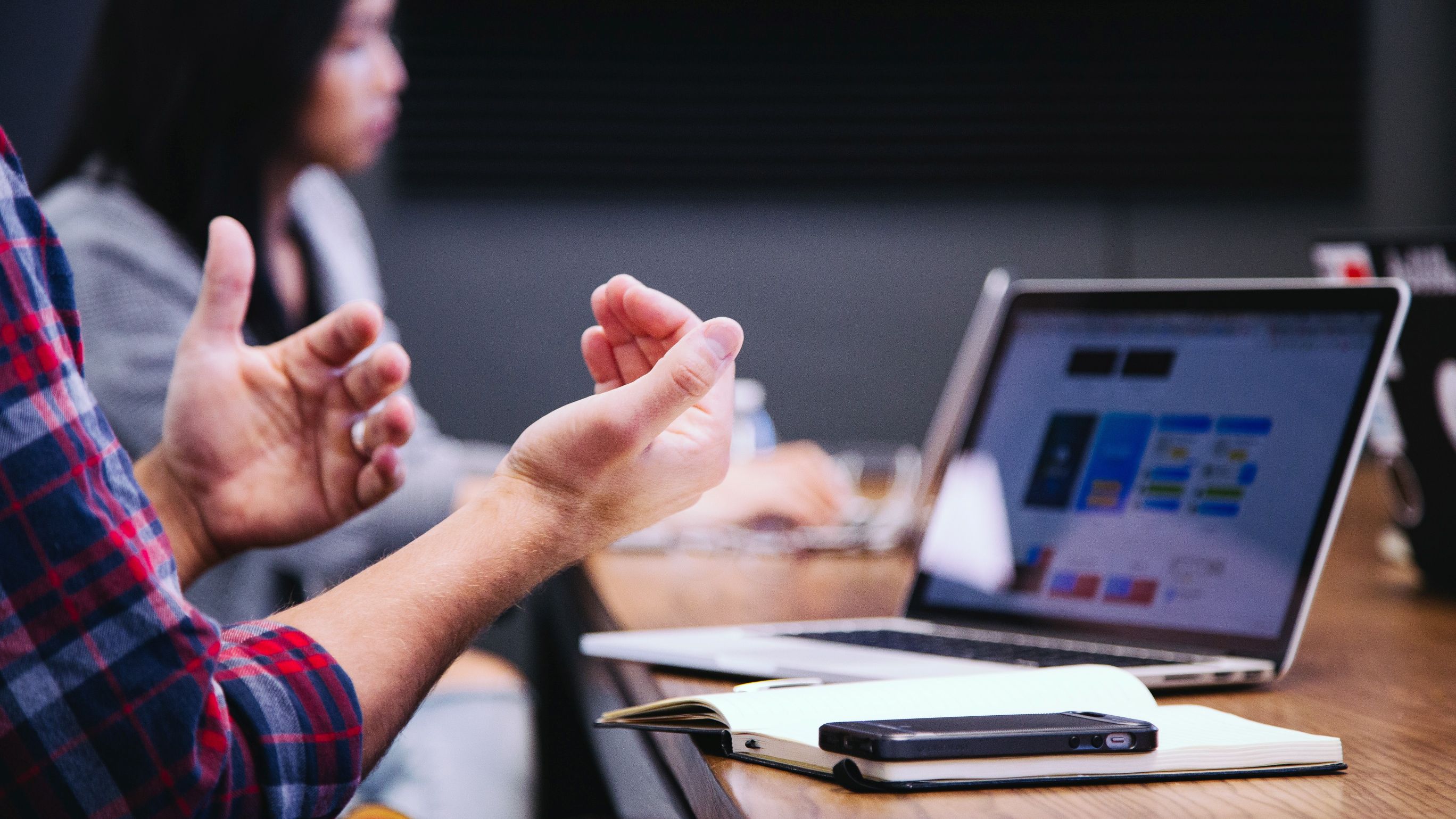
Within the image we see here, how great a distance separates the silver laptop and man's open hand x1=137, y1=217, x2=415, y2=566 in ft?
0.87

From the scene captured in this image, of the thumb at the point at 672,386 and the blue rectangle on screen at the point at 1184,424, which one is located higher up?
the blue rectangle on screen at the point at 1184,424

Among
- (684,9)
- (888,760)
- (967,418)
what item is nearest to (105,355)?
(967,418)

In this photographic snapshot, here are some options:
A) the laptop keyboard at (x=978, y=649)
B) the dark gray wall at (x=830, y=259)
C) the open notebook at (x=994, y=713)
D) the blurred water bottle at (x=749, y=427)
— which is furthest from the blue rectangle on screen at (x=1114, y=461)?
the dark gray wall at (x=830, y=259)

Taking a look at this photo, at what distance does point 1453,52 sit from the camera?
320 cm

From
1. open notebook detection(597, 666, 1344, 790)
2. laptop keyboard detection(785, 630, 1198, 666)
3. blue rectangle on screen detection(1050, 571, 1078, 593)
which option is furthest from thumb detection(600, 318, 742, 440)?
blue rectangle on screen detection(1050, 571, 1078, 593)

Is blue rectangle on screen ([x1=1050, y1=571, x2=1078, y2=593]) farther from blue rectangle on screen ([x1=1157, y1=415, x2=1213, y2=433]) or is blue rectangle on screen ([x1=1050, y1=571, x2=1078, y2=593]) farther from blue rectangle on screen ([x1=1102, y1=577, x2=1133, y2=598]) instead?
blue rectangle on screen ([x1=1157, y1=415, x2=1213, y2=433])

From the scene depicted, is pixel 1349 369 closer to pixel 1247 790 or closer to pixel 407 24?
pixel 1247 790

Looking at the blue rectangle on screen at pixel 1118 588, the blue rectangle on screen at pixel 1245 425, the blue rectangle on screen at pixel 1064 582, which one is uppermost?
the blue rectangle on screen at pixel 1245 425

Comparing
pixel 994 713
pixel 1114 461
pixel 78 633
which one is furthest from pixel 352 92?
pixel 994 713

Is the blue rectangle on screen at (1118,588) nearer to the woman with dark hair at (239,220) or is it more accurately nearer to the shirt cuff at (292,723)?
the shirt cuff at (292,723)

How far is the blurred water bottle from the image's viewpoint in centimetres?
222

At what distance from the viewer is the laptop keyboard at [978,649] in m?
0.91

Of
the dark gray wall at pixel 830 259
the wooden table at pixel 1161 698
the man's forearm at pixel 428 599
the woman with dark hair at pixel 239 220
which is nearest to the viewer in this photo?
the wooden table at pixel 1161 698

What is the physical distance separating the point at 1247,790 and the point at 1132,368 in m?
0.52
